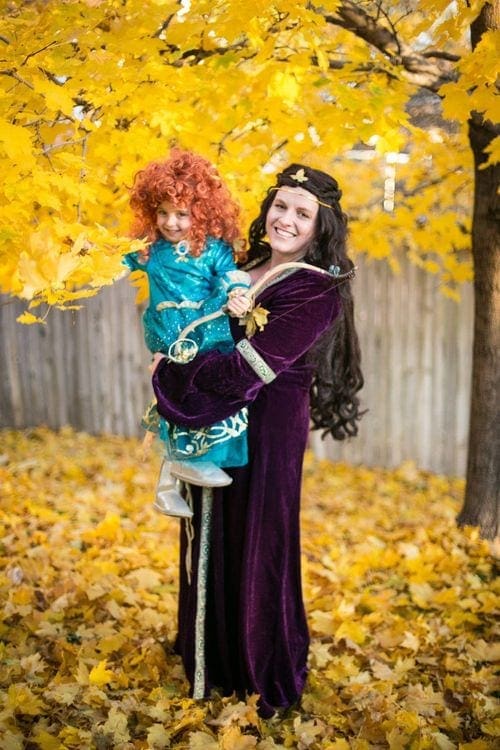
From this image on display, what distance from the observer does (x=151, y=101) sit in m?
2.65

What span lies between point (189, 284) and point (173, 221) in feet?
0.81

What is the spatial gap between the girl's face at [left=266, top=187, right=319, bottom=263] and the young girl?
19 cm

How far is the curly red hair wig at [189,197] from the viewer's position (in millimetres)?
2518

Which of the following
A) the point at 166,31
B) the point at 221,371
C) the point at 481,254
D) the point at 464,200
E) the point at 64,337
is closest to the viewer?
the point at 221,371

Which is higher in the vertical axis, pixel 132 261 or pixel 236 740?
pixel 132 261

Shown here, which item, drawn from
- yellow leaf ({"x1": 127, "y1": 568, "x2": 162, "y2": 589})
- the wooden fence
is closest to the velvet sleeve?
yellow leaf ({"x1": 127, "y1": 568, "x2": 162, "y2": 589})

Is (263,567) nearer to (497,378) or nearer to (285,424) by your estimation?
(285,424)

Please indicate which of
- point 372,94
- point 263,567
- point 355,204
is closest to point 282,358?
point 263,567

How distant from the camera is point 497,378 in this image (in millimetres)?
3904

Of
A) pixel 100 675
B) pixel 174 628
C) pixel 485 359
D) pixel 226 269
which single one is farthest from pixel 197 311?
pixel 485 359

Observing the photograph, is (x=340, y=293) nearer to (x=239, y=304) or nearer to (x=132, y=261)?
(x=239, y=304)

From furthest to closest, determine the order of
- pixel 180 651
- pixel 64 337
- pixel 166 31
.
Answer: pixel 64 337
pixel 180 651
pixel 166 31

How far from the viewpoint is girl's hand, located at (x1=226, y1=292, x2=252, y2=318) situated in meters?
2.34

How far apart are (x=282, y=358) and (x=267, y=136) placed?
155 centimetres
